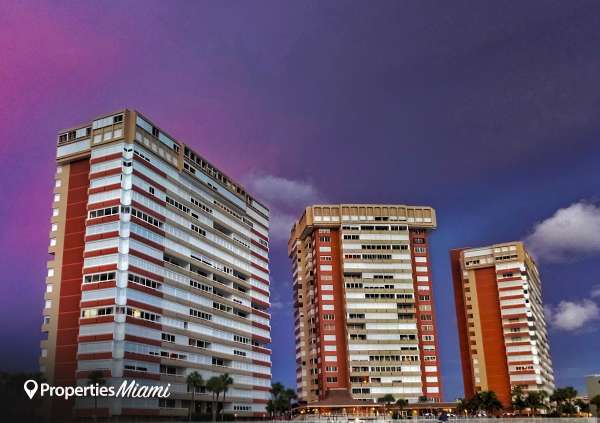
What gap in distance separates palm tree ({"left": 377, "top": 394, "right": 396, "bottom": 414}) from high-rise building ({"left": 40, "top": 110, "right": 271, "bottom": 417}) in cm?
3995

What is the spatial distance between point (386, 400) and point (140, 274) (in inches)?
3578

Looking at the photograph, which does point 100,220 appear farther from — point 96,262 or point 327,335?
point 327,335

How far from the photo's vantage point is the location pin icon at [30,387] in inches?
4466

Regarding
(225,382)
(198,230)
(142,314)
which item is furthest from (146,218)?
(225,382)

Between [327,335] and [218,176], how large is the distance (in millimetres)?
62357

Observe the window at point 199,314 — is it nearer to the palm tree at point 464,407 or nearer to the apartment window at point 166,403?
the apartment window at point 166,403

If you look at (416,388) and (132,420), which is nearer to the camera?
(132,420)

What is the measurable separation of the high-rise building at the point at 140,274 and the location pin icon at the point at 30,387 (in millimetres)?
3845

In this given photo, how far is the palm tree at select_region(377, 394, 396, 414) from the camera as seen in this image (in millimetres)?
185188

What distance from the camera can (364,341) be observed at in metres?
194

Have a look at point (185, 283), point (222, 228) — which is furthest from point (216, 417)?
point (222, 228)

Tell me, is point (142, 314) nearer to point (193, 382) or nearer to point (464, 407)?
point (193, 382)

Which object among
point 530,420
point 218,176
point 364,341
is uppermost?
point 218,176

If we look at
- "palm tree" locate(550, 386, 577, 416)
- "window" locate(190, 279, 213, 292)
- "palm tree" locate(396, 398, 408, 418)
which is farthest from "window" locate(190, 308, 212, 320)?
"palm tree" locate(550, 386, 577, 416)
